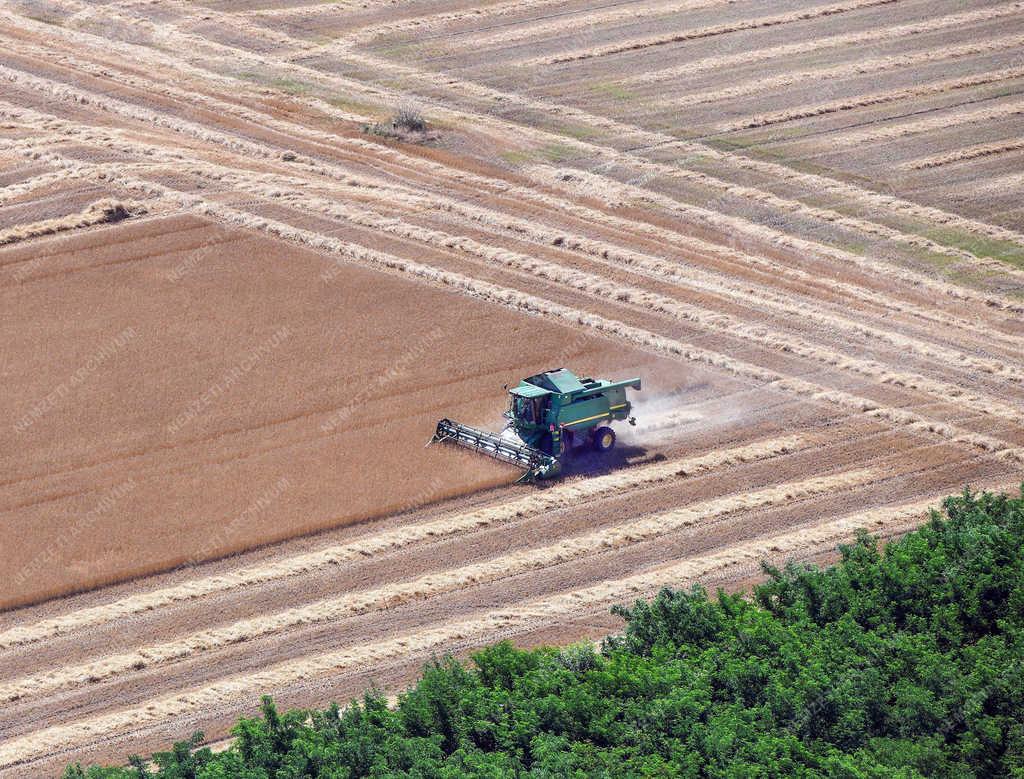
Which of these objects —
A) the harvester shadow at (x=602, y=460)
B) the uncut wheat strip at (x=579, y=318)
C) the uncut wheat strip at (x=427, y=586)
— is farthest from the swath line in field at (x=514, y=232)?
the harvester shadow at (x=602, y=460)

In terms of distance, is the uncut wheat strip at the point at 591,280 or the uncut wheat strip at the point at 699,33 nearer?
the uncut wheat strip at the point at 591,280

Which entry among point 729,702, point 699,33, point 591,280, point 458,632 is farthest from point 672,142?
point 729,702

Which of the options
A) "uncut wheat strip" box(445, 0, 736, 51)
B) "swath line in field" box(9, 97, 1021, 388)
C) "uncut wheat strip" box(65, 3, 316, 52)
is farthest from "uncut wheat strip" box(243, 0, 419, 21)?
"swath line in field" box(9, 97, 1021, 388)

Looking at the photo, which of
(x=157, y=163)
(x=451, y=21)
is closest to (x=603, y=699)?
(x=157, y=163)

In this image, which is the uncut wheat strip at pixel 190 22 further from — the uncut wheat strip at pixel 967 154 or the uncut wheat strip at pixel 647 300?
the uncut wheat strip at pixel 967 154

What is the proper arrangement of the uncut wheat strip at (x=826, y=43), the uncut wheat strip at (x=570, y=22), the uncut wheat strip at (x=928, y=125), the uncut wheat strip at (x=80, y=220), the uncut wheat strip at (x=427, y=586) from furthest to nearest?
the uncut wheat strip at (x=570, y=22)
the uncut wheat strip at (x=826, y=43)
the uncut wheat strip at (x=928, y=125)
the uncut wheat strip at (x=80, y=220)
the uncut wheat strip at (x=427, y=586)

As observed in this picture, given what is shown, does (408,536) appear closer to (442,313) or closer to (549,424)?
(549,424)

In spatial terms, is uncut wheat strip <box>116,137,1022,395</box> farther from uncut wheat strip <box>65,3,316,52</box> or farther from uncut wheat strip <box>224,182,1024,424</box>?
uncut wheat strip <box>65,3,316,52</box>

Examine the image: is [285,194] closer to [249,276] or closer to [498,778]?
[249,276]
